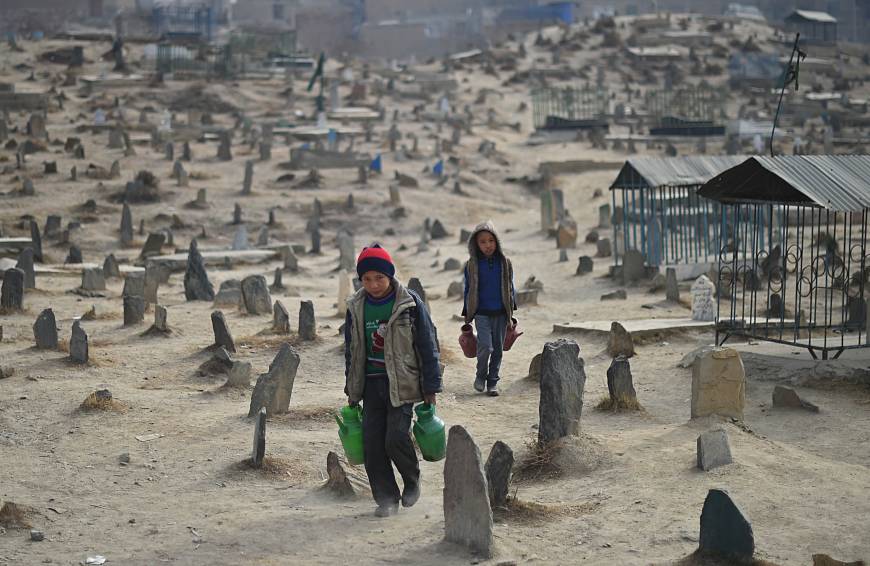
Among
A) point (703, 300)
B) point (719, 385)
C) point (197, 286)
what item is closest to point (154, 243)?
point (197, 286)

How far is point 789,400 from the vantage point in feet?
34.4

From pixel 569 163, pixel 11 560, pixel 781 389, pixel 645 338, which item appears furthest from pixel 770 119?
pixel 11 560

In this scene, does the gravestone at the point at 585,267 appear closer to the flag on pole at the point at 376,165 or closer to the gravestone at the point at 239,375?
the gravestone at the point at 239,375

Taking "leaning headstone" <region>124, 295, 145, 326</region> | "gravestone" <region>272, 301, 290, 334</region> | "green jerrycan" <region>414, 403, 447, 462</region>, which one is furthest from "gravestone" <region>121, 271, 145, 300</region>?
"green jerrycan" <region>414, 403, 447, 462</region>

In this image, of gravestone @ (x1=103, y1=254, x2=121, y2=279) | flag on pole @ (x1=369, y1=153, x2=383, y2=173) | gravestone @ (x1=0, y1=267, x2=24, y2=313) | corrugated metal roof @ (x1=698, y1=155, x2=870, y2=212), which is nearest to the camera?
corrugated metal roof @ (x1=698, y1=155, x2=870, y2=212)

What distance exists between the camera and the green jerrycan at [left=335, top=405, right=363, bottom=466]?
24.7 feet

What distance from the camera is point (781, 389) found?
10.6 m

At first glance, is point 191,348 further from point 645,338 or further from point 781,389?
point 781,389

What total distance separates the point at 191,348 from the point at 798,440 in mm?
6763

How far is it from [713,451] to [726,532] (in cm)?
174

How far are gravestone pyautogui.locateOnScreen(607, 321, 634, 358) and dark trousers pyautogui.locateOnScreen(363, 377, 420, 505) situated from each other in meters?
5.94

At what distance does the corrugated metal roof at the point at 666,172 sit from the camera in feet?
61.3

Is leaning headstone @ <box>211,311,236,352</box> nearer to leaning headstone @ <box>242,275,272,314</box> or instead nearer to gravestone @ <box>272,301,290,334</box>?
gravestone @ <box>272,301,290,334</box>

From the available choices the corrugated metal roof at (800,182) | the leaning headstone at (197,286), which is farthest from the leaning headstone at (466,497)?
the leaning headstone at (197,286)
